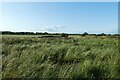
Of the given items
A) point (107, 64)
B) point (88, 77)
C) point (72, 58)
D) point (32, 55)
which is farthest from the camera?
point (72, 58)

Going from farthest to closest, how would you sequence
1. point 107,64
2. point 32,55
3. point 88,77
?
point 32,55
point 107,64
point 88,77

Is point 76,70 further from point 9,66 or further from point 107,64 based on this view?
point 9,66

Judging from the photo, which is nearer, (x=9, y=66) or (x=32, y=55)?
(x=9, y=66)

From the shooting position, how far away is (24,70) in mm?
5633

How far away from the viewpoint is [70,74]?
541 centimetres

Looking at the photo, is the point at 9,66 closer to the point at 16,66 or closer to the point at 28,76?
the point at 16,66

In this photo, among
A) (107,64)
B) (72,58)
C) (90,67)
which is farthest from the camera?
(72,58)

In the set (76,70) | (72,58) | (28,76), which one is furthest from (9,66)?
(72,58)

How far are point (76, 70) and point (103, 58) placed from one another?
1902 millimetres

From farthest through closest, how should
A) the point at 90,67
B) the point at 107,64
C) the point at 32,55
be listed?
the point at 32,55
the point at 107,64
the point at 90,67

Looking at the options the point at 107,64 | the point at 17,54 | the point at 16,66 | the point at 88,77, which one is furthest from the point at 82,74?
the point at 17,54

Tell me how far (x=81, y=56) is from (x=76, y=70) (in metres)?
2.07

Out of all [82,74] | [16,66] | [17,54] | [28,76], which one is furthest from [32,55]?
[82,74]

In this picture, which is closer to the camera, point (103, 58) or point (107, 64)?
point (107, 64)
